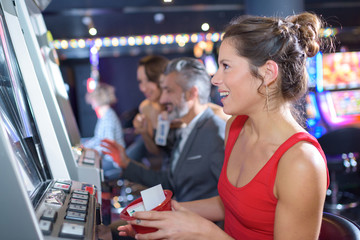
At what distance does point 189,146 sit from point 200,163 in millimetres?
114

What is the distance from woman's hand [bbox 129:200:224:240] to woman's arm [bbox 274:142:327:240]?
0.66 ft

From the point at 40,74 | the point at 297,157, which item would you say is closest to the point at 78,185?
the point at 40,74

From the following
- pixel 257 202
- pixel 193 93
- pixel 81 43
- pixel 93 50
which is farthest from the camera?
pixel 93 50

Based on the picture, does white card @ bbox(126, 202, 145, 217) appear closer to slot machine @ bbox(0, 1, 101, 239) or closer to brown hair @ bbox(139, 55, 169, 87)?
slot machine @ bbox(0, 1, 101, 239)

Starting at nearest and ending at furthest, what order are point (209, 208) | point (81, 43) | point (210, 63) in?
point (209, 208), point (81, 43), point (210, 63)

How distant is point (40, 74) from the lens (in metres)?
1.44

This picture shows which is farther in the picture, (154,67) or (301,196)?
(154,67)

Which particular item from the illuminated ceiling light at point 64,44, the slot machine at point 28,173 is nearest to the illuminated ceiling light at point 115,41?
the illuminated ceiling light at point 64,44

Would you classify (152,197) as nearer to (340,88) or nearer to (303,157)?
(303,157)

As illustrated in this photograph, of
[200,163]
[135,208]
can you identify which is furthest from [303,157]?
[200,163]

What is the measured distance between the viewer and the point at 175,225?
3.33 ft

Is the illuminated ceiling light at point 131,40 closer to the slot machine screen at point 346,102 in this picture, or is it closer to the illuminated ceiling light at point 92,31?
the illuminated ceiling light at point 92,31

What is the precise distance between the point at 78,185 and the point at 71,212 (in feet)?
1.19

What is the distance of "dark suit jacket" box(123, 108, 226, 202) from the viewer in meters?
1.97
